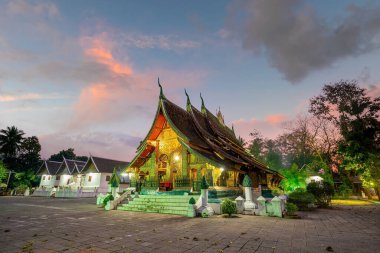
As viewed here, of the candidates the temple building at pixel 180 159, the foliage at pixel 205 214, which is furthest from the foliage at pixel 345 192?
the foliage at pixel 205 214

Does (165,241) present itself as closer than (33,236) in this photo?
Yes

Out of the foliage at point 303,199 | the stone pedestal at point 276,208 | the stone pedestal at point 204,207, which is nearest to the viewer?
the stone pedestal at point 276,208

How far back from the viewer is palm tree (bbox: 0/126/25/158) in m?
49.4

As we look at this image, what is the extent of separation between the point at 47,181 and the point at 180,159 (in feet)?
140

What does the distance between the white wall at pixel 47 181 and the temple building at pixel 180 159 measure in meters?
36.4

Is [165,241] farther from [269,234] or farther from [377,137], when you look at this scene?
[377,137]

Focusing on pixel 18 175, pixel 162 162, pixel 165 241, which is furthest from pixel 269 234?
pixel 18 175

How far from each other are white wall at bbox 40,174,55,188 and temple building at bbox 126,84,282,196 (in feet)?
119

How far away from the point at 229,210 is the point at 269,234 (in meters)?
4.08

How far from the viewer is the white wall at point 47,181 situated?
44688mm

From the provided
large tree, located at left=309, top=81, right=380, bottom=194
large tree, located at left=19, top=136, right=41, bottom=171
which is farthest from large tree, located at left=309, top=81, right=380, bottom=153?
large tree, located at left=19, top=136, right=41, bottom=171

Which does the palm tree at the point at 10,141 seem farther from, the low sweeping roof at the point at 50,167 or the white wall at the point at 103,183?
the white wall at the point at 103,183

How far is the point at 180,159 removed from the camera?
53.9 feet

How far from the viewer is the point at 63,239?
5.44m
